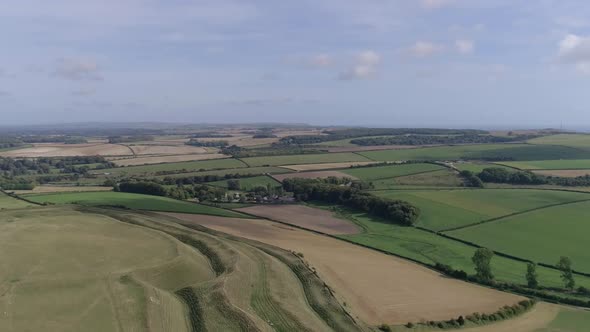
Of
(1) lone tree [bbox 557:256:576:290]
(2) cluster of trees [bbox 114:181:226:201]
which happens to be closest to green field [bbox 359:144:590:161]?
(2) cluster of trees [bbox 114:181:226:201]

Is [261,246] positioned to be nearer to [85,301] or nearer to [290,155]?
[85,301]

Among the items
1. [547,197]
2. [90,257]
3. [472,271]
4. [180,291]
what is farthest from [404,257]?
[547,197]

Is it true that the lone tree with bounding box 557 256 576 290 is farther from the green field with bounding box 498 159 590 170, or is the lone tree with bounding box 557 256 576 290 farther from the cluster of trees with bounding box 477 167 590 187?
the green field with bounding box 498 159 590 170

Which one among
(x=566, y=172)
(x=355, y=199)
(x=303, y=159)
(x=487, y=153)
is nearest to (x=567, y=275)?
(x=355, y=199)

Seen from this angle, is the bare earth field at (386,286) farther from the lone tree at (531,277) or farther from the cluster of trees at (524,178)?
the cluster of trees at (524,178)

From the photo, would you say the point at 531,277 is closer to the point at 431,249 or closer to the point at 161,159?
the point at 431,249

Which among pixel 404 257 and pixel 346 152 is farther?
pixel 346 152
